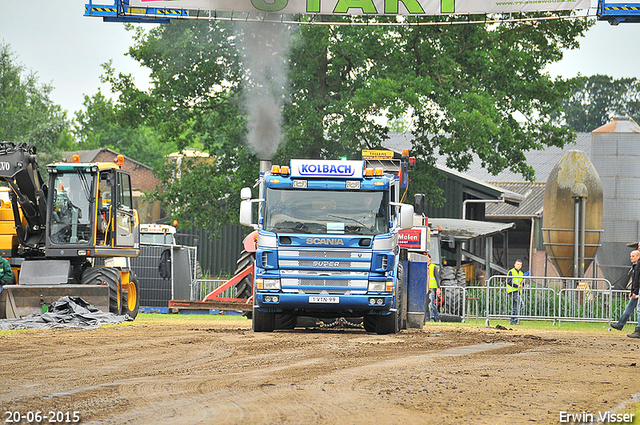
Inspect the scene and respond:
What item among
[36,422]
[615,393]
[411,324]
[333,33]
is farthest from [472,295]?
[36,422]

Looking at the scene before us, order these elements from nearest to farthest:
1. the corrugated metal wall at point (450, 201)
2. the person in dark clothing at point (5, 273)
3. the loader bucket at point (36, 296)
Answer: the loader bucket at point (36, 296) < the person in dark clothing at point (5, 273) < the corrugated metal wall at point (450, 201)

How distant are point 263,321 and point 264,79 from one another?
1630 cm

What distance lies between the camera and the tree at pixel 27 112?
187 ft

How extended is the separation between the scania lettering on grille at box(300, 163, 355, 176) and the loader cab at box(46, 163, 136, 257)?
5971mm

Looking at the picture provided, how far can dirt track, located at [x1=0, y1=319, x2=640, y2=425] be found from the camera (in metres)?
6.78

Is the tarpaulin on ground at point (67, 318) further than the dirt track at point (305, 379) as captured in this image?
Yes

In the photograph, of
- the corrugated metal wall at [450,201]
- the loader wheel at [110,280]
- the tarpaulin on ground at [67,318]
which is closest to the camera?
the tarpaulin on ground at [67,318]

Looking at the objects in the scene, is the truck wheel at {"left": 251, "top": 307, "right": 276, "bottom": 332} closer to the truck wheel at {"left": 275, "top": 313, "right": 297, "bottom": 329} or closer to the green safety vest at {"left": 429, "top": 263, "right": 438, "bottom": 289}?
the truck wheel at {"left": 275, "top": 313, "right": 297, "bottom": 329}

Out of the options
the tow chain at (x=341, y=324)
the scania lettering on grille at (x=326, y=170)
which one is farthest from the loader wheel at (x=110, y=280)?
the scania lettering on grille at (x=326, y=170)

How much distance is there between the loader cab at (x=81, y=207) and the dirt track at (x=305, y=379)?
504 cm

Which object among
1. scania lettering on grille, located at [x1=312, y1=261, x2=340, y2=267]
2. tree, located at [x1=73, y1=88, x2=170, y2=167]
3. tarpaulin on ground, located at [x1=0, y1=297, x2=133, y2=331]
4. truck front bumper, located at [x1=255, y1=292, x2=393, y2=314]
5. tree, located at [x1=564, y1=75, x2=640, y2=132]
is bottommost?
tarpaulin on ground, located at [x1=0, y1=297, x2=133, y2=331]

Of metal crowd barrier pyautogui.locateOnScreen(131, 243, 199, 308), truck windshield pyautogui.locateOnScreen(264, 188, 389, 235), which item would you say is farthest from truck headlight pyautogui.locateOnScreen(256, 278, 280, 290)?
metal crowd barrier pyautogui.locateOnScreen(131, 243, 199, 308)

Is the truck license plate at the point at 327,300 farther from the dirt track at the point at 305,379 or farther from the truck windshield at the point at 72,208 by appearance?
the truck windshield at the point at 72,208

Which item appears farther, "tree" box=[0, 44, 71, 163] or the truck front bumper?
"tree" box=[0, 44, 71, 163]
